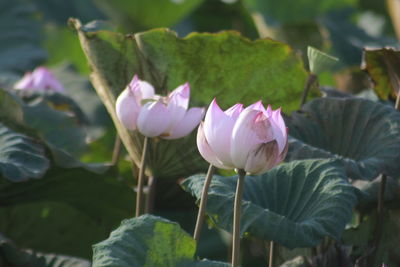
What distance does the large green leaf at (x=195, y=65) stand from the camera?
173 cm

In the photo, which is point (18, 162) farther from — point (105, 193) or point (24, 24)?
point (24, 24)

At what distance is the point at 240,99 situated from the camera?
176 cm

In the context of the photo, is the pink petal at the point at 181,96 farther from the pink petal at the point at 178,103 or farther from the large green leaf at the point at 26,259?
the large green leaf at the point at 26,259

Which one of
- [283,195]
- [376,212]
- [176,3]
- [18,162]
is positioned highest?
[18,162]

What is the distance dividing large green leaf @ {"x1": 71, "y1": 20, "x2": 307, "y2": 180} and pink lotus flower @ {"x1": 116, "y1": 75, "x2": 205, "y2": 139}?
0.21 m

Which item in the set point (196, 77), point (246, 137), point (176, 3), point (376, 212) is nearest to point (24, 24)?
point (176, 3)

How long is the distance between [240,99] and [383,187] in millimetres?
369

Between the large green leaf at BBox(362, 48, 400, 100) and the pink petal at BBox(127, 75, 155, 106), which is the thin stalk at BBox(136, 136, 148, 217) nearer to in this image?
the pink petal at BBox(127, 75, 155, 106)

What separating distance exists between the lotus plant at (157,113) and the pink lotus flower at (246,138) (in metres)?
0.26

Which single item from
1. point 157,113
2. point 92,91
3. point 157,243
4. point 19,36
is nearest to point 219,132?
point 157,243

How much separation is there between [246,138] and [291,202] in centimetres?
27

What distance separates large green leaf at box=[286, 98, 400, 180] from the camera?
1.49 meters

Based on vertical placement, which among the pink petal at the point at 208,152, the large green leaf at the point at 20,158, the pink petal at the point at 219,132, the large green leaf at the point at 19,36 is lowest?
the large green leaf at the point at 19,36

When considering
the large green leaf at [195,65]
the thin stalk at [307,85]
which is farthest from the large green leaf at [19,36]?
the thin stalk at [307,85]
